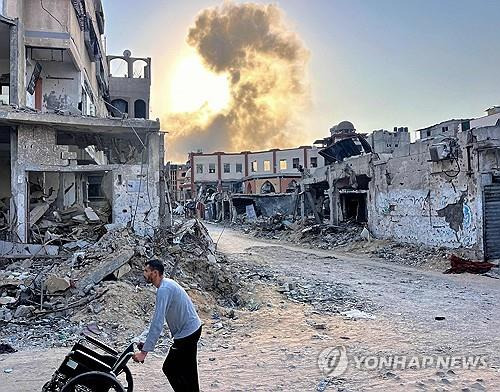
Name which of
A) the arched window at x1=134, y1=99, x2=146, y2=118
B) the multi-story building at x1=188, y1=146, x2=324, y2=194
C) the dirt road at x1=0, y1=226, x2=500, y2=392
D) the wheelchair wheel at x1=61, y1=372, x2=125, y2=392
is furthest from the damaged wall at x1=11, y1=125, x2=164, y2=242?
the multi-story building at x1=188, y1=146, x2=324, y2=194

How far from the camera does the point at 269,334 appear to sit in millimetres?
7562

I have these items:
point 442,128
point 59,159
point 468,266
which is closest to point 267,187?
point 442,128

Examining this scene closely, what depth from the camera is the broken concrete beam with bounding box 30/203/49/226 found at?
1289cm

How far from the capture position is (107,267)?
30.2 feet

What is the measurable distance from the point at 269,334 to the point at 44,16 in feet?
52.0

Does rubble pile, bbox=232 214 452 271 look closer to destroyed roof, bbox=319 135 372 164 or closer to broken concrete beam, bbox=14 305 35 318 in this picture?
destroyed roof, bbox=319 135 372 164

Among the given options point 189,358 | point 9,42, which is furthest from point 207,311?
point 9,42

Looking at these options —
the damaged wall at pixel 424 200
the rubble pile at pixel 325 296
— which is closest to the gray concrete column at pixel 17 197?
the rubble pile at pixel 325 296

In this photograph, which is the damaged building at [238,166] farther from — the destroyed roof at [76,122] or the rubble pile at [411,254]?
the destroyed roof at [76,122]

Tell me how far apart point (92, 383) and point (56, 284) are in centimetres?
499

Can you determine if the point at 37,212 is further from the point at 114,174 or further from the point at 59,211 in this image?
the point at 114,174
